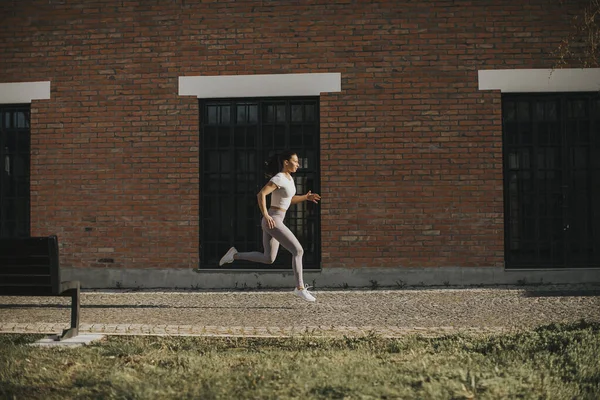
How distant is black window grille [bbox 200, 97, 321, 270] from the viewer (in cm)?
1079

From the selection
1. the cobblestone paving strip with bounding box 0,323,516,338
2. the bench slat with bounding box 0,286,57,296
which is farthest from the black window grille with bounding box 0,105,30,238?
the bench slat with bounding box 0,286,57,296

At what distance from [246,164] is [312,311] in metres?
3.41

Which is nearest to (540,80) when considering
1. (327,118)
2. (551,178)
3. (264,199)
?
(551,178)

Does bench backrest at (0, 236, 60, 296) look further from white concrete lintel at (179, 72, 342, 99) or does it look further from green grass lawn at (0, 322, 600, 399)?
white concrete lintel at (179, 72, 342, 99)

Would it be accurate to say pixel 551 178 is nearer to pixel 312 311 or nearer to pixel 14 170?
pixel 312 311

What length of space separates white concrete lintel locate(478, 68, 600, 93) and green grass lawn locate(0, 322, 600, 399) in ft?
17.0

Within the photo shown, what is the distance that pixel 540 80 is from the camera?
10.4m

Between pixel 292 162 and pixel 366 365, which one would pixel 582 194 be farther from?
pixel 366 365

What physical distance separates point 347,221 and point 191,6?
402cm

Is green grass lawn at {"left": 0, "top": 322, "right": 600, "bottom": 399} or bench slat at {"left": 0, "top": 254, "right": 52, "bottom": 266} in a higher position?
bench slat at {"left": 0, "top": 254, "right": 52, "bottom": 266}

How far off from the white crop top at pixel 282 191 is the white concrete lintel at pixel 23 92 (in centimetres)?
480

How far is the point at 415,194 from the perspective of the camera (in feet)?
34.3

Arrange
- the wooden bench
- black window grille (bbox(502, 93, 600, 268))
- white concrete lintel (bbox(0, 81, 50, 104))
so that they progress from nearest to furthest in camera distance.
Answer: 1. the wooden bench
2. black window grille (bbox(502, 93, 600, 268))
3. white concrete lintel (bbox(0, 81, 50, 104))

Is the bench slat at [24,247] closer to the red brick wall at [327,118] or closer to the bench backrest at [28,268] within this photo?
the bench backrest at [28,268]
